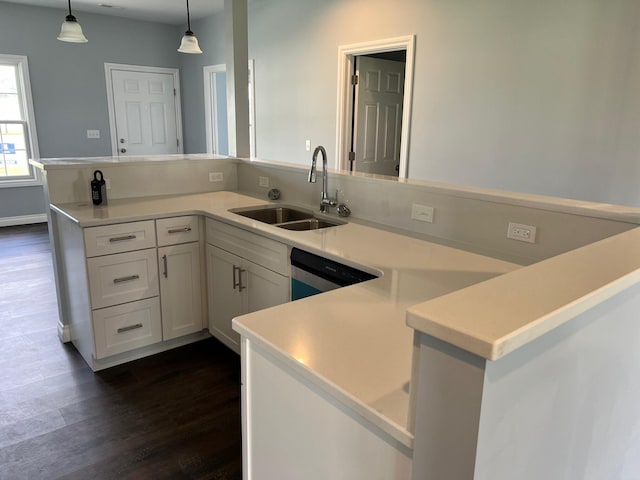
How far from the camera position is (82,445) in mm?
2096

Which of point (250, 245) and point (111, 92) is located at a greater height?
point (111, 92)

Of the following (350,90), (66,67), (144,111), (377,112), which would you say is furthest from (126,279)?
(144,111)

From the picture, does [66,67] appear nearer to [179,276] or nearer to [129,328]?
[179,276]

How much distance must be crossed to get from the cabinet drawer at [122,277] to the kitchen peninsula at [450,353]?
1229 millimetres

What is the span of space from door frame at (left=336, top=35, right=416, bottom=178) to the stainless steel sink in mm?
1635

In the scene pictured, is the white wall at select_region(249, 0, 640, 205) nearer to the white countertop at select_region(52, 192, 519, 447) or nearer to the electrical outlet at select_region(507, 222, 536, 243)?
the electrical outlet at select_region(507, 222, 536, 243)

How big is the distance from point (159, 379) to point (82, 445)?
599 millimetres

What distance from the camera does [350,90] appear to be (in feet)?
15.6

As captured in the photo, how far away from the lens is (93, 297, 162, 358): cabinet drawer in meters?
2.70

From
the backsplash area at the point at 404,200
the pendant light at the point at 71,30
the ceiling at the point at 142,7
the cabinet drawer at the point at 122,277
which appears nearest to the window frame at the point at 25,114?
the ceiling at the point at 142,7

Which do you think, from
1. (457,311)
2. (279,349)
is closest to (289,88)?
(279,349)

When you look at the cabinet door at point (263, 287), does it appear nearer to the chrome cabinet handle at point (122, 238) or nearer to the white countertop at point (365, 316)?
the white countertop at point (365, 316)

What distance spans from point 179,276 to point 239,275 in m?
0.48

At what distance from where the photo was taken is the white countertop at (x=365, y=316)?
105 centimetres
